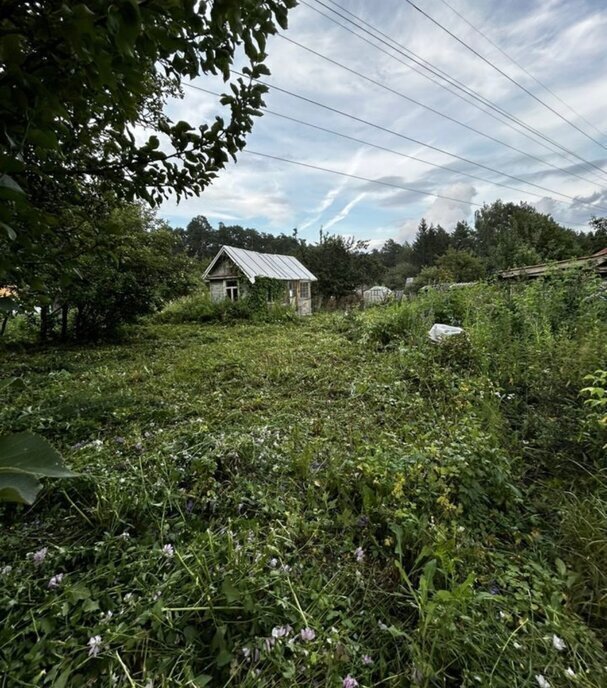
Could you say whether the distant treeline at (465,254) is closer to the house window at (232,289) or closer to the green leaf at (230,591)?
the house window at (232,289)

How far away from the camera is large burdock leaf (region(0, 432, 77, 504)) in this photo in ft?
1.38

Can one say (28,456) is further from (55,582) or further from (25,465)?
(55,582)

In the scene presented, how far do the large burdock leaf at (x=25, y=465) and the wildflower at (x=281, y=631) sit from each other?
945 mm

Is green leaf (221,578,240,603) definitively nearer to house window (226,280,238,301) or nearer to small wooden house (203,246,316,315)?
small wooden house (203,246,316,315)

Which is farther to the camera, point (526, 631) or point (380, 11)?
point (380, 11)

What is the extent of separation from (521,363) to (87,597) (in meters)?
3.88

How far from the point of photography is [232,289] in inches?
602

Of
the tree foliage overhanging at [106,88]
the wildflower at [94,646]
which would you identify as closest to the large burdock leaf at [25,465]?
the tree foliage overhanging at [106,88]

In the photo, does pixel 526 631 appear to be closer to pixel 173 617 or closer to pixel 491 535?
pixel 491 535

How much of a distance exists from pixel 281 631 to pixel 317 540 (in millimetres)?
497

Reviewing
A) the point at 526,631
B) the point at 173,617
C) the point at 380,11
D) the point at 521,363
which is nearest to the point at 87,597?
the point at 173,617

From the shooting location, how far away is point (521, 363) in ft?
11.3

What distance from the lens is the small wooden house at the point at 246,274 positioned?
14.6 metres

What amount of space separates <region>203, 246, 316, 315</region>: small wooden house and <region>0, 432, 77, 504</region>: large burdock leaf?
547 inches
